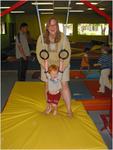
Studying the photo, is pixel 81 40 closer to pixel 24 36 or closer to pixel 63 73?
pixel 24 36

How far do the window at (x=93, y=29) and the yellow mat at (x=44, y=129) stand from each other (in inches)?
551

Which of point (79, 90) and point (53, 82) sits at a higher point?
point (53, 82)

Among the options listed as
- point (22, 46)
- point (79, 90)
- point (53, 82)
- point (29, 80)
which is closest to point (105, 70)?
point (79, 90)

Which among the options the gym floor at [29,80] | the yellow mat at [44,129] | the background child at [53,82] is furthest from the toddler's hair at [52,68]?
the gym floor at [29,80]

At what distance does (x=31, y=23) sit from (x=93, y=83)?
12.4m

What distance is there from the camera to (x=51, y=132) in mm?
3391

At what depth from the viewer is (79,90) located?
6.42 meters

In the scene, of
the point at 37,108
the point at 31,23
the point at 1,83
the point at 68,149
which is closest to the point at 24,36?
the point at 1,83

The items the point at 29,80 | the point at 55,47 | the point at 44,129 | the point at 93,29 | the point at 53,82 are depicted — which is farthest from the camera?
the point at 93,29

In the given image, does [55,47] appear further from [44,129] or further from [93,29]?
[93,29]

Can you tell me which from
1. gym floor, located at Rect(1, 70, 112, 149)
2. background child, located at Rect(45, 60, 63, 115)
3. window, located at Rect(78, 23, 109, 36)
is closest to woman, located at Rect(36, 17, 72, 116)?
background child, located at Rect(45, 60, 63, 115)

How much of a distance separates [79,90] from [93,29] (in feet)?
40.4

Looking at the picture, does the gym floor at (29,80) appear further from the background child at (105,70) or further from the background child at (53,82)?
the background child at (53,82)

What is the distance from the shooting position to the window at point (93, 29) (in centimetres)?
1798
